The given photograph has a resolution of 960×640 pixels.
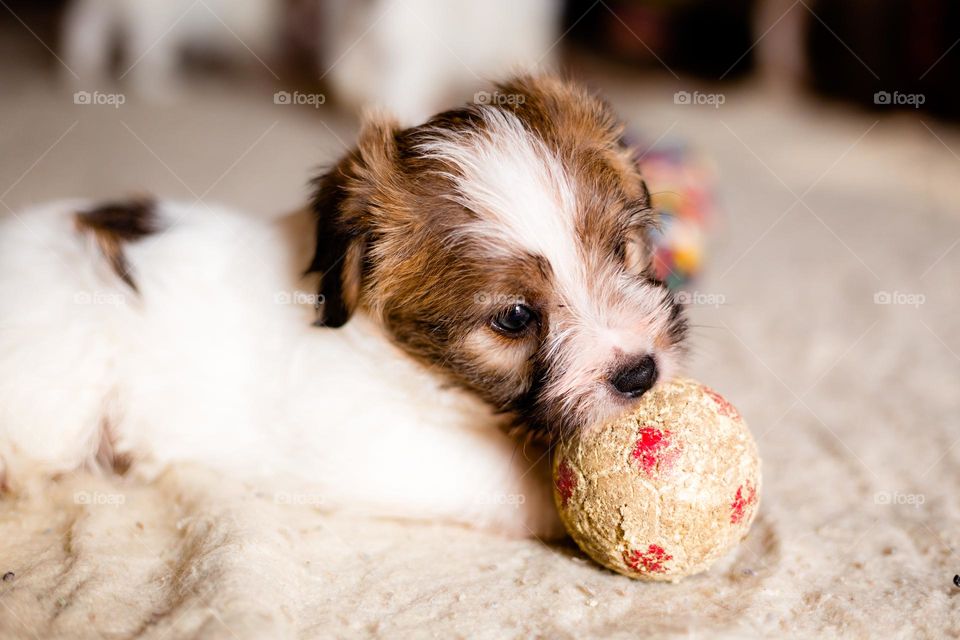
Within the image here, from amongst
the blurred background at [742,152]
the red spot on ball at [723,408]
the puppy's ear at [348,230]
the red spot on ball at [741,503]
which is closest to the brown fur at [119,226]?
the puppy's ear at [348,230]

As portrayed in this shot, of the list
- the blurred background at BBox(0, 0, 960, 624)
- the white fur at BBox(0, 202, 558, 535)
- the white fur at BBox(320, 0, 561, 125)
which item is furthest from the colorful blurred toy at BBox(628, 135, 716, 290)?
the white fur at BBox(320, 0, 561, 125)

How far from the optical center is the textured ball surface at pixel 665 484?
7.23 ft

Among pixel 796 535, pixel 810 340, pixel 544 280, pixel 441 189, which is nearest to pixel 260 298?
pixel 441 189

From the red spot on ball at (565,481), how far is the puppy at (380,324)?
0.34ft

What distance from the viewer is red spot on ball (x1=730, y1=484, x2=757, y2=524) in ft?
7.40

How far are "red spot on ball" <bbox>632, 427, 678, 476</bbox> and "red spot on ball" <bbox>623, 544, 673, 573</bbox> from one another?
0.21 m

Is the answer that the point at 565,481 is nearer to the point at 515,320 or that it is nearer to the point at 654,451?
the point at 654,451

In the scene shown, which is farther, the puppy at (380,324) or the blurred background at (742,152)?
the blurred background at (742,152)

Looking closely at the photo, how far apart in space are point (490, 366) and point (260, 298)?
0.81 meters

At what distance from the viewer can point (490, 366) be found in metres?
2.44

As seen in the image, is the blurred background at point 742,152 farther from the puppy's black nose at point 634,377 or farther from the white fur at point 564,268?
the puppy's black nose at point 634,377

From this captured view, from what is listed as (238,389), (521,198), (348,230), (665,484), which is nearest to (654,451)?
(665,484)

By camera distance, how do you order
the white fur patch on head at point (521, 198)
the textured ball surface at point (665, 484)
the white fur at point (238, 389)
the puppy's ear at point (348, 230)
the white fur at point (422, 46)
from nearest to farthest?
the textured ball surface at point (665, 484) → the white fur patch on head at point (521, 198) → the puppy's ear at point (348, 230) → the white fur at point (238, 389) → the white fur at point (422, 46)

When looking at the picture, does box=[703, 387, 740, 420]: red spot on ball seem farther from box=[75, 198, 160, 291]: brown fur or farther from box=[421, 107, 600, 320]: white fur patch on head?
box=[75, 198, 160, 291]: brown fur
